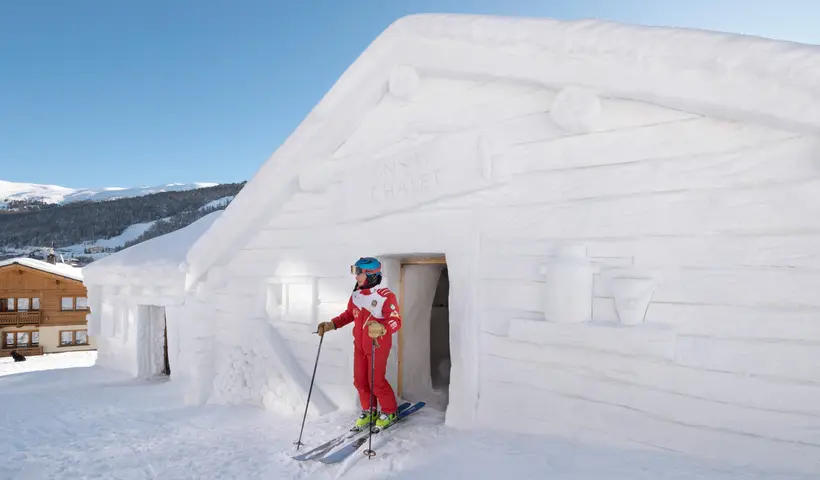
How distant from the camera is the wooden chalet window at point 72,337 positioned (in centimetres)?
2255

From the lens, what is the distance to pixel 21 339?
857 inches

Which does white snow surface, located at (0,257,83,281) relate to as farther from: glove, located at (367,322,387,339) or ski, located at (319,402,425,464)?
glove, located at (367,322,387,339)

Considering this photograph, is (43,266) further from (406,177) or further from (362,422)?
(406,177)

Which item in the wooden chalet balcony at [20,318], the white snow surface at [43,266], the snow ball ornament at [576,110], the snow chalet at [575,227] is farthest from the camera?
the wooden chalet balcony at [20,318]

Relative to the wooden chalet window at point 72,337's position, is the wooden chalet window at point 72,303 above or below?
above

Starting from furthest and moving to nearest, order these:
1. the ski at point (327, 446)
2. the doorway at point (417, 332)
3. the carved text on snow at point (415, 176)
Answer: the doorway at point (417, 332)
the carved text on snow at point (415, 176)
the ski at point (327, 446)

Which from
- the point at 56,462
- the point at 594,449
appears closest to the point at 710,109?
the point at 594,449

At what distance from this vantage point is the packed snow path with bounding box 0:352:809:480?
3.27 m

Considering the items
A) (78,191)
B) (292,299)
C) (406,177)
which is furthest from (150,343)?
(78,191)

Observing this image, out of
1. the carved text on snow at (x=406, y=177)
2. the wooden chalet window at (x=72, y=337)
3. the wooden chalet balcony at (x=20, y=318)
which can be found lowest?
the wooden chalet window at (x=72, y=337)

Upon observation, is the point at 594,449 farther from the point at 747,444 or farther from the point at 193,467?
the point at 193,467

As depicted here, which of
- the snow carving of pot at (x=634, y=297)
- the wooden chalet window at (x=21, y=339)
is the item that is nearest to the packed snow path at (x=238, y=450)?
the snow carving of pot at (x=634, y=297)

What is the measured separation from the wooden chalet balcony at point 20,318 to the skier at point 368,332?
23495 millimetres

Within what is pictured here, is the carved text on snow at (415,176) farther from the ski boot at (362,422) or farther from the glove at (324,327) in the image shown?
the ski boot at (362,422)
